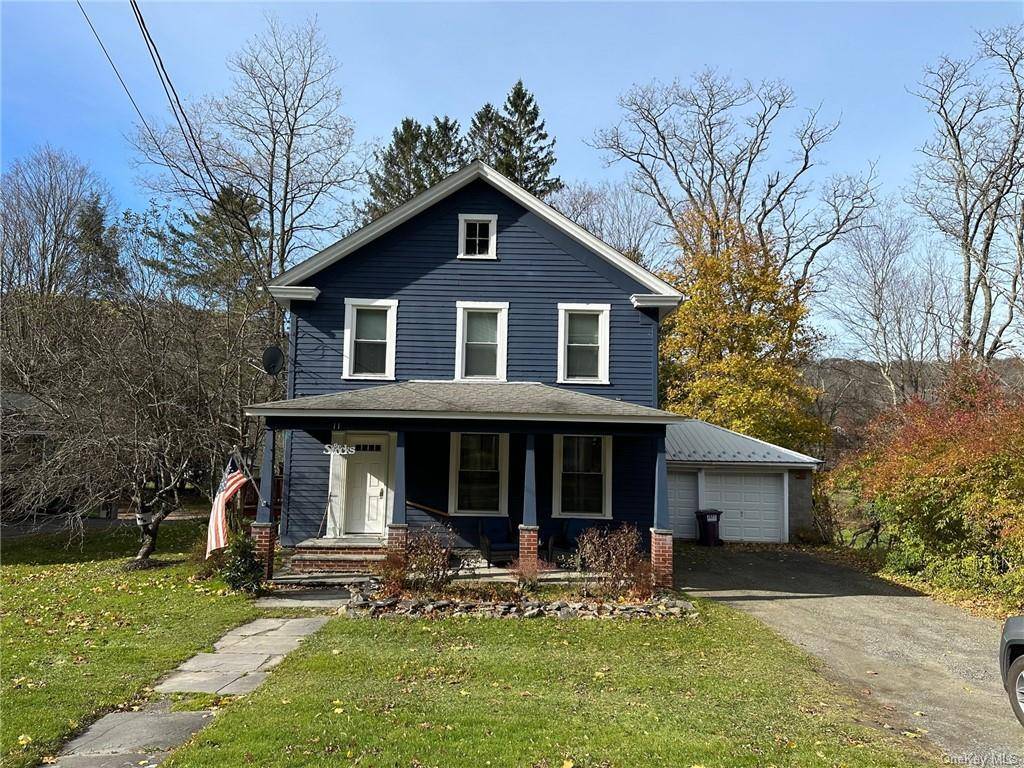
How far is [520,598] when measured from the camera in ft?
33.4

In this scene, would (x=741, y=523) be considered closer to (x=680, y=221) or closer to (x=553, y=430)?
(x=553, y=430)

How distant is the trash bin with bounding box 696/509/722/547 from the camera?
705 inches

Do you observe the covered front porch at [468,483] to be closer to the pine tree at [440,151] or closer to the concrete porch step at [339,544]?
the concrete porch step at [339,544]

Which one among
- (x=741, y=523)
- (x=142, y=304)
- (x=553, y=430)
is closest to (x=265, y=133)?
(x=142, y=304)

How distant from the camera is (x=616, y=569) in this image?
34.4 ft


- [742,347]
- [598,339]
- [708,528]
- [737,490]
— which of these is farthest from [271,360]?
[742,347]

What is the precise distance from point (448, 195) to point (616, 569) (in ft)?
28.7

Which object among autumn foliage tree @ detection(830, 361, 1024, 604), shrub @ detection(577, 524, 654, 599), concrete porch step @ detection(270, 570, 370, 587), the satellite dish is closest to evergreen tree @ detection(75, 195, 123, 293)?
the satellite dish

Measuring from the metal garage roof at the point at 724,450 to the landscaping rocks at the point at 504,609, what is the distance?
27.9ft

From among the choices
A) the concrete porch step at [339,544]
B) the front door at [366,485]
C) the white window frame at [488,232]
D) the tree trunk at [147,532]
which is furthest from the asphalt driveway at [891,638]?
the tree trunk at [147,532]

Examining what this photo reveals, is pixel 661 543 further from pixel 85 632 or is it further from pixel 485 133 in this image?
pixel 485 133

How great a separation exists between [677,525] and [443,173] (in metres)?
23.9

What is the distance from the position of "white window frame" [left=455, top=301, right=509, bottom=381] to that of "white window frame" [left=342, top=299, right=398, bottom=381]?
1374mm

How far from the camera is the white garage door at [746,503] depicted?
18.6 meters
